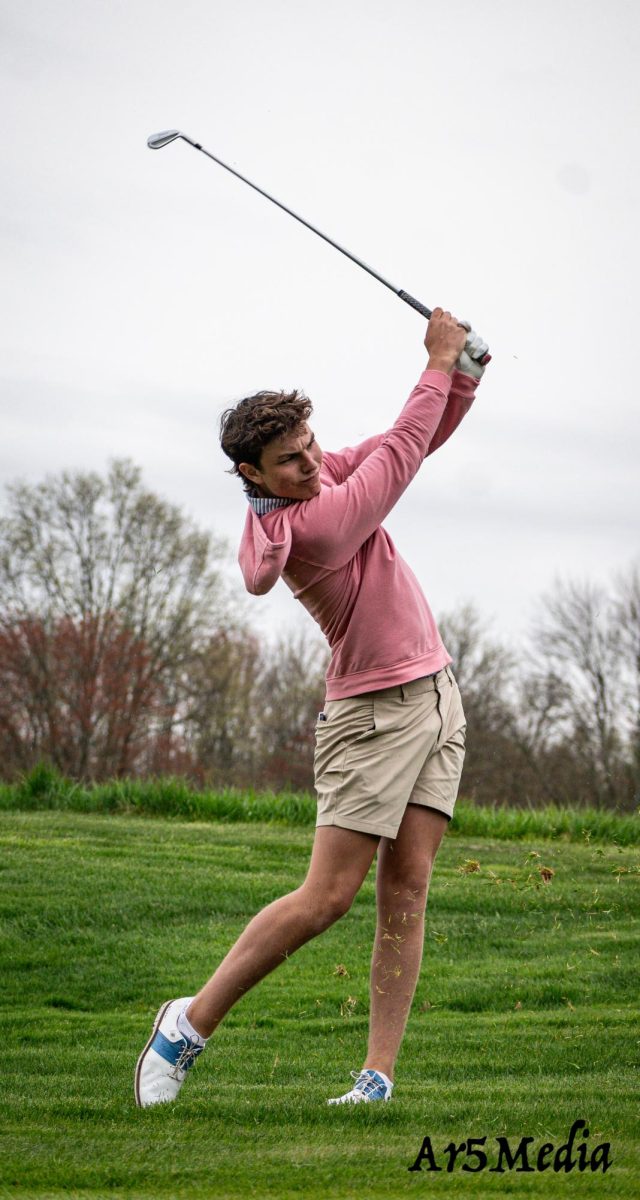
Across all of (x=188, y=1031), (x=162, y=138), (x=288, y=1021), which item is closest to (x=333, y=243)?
(x=162, y=138)

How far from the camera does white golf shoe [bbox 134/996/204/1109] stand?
12.3 feet

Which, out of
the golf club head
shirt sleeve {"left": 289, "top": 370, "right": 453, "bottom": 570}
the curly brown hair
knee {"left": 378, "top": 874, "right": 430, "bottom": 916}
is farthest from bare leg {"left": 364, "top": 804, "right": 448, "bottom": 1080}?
the golf club head

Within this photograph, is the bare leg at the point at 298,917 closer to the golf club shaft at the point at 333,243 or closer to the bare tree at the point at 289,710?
the golf club shaft at the point at 333,243

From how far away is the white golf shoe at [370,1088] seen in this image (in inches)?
146

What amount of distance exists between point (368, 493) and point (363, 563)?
0.25m

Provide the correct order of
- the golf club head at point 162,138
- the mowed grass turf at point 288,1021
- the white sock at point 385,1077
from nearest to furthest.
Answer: the mowed grass turf at point 288,1021
the white sock at point 385,1077
the golf club head at point 162,138

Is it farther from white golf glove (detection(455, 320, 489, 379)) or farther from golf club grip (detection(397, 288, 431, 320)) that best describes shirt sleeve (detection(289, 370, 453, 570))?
golf club grip (detection(397, 288, 431, 320))

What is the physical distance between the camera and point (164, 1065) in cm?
376

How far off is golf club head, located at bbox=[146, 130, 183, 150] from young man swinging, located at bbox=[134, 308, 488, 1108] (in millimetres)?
1398

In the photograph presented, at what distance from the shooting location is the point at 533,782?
4016 cm

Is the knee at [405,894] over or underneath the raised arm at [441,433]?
underneath

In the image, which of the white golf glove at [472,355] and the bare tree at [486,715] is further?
the bare tree at [486,715]

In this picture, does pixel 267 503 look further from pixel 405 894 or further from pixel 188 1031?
pixel 188 1031

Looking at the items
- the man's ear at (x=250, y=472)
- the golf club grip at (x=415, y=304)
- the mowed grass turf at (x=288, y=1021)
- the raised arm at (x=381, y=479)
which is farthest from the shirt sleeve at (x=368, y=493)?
the mowed grass turf at (x=288, y=1021)
